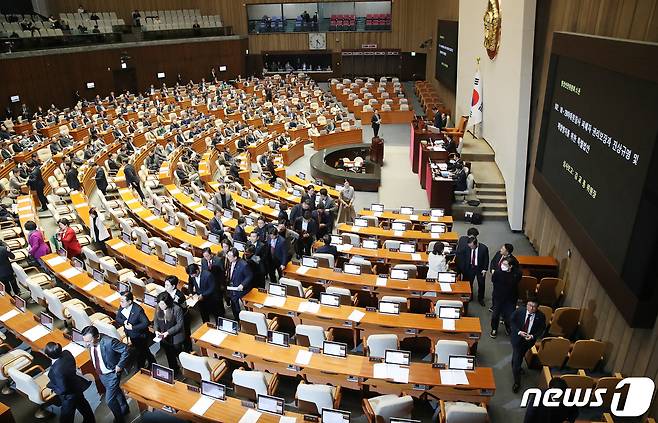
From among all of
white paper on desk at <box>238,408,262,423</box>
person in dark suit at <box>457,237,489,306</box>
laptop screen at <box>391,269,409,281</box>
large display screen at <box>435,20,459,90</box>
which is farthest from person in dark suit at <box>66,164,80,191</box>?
large display screen at <box>435,20,459,90</box>

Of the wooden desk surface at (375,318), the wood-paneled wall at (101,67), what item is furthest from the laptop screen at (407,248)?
the wood-paneled wall at (101,67)

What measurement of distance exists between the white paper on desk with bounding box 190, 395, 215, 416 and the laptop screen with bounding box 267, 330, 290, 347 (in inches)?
49.8

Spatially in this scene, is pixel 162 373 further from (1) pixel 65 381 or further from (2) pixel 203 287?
(2) pixel 203 287

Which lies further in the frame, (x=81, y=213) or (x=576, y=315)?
(x=81, y=213)

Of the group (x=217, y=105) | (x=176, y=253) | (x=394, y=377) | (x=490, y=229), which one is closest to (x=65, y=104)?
(x=217, y=105)

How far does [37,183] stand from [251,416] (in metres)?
11.9

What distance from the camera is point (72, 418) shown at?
5961 millimetres

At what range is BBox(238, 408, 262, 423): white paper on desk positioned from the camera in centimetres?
549

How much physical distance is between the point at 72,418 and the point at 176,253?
4.00 meters

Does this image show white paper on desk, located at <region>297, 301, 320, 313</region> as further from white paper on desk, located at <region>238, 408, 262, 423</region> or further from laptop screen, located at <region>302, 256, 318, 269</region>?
white paper on desk, located at <region>238, 408, 262, 423</region>

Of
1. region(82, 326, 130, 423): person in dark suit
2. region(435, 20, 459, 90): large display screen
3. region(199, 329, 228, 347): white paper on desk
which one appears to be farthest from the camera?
region(435, 20, 459, 90): large display screen

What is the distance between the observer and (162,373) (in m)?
6.12

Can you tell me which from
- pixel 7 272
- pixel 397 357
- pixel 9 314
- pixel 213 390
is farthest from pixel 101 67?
pixel 397 357

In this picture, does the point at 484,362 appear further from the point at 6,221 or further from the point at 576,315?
the point at 6,221
